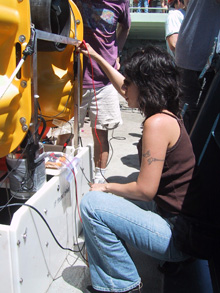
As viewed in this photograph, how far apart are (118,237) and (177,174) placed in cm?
40

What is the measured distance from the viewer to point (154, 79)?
1300 mm

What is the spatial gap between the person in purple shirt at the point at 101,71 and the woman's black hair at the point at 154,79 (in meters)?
0.86

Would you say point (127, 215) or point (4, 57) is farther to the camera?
point (127, 215)

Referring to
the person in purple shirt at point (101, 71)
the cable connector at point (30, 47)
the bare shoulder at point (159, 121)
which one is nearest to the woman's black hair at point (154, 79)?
the bare shoulder at point (159, 121)

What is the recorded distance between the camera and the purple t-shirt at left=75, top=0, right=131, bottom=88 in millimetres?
2168

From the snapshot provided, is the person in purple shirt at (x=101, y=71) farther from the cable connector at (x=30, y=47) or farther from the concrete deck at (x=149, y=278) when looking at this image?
the cable connector at (x=30, y=47)

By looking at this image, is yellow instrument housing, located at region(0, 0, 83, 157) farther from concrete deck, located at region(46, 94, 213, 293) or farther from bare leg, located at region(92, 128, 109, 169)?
bare leg, located at region(92, 128, 109, 169)

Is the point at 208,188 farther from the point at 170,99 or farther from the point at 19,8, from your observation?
the point at 19,8

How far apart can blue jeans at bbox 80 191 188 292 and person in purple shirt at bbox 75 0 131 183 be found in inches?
38.2

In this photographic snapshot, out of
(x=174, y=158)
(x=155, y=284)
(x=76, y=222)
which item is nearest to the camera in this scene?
(x=174, y=158)

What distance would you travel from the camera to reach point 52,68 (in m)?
1.70

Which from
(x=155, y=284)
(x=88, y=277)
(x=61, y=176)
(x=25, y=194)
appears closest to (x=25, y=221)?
(x=25, y=194)

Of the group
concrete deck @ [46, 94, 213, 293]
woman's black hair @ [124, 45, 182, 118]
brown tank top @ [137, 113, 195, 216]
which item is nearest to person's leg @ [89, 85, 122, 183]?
concrete deck @ [46, 94, 213, 293]

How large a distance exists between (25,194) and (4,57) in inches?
25.0
